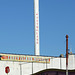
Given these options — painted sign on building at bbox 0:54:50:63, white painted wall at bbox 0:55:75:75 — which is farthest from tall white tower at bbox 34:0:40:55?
painted sign on building at bbox 0:54:50:63

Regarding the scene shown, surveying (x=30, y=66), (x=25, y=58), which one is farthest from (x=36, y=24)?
(x=30, y=66)

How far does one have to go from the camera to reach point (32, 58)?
207 feet

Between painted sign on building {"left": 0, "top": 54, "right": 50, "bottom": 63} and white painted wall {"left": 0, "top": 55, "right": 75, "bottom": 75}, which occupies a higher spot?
painted sign on building {"left": 0, "top": 54, "right": 50, "bottom": 63}

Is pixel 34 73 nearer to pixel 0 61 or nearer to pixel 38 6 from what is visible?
pixel 0 61

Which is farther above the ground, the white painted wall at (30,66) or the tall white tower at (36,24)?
the tall white tower at (36,24)

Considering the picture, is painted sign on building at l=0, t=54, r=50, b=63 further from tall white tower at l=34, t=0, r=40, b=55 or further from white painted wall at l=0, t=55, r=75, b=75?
tall white tower at l=34, t=0, r=40, b=55

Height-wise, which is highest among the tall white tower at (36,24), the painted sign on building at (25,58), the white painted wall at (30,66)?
the tall white tower at (36,24)

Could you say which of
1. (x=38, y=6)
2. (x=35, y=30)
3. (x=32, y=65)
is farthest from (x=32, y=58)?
(x=38, y=6)

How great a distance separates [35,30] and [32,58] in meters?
21.7

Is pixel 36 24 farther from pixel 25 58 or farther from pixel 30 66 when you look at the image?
pixel 30 66

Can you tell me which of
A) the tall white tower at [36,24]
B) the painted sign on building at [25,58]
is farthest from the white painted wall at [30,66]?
the tall white tower at [36,24]

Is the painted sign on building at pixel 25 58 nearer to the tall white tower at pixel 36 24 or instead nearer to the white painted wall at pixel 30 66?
the white painted wall at pixel 30 66

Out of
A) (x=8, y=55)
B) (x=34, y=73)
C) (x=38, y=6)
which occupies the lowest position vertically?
(x=34, y=73)

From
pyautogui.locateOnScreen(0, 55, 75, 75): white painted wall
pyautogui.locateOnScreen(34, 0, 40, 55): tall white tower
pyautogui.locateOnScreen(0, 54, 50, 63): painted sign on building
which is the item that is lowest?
Answer: pyautogui.locateOnScreen(0, 55, 75, 75): white painted wall
